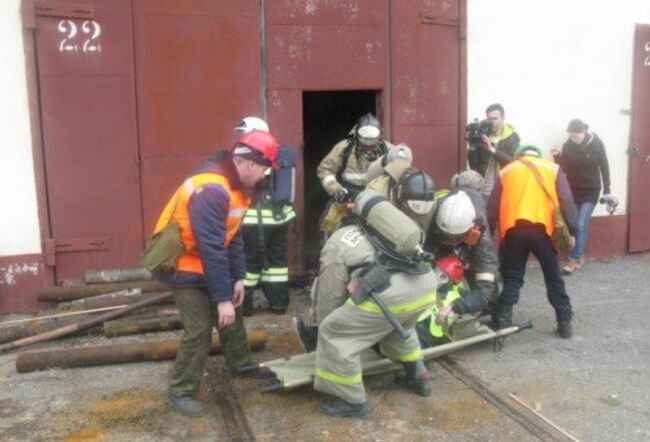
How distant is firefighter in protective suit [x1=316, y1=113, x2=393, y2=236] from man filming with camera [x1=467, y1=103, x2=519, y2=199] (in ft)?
2.99

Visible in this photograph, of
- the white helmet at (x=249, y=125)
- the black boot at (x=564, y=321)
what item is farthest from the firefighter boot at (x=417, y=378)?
the white helmet at (x=249, y=125)

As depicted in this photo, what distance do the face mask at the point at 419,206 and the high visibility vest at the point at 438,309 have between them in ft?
2.79

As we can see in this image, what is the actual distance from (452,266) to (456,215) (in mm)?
587

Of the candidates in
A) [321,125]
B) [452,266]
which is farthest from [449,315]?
[321,125]

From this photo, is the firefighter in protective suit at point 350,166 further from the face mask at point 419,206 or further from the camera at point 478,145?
the face mask at point 419,206

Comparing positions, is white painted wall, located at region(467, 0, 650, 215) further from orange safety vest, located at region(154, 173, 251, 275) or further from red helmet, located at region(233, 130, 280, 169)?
orange safety vest, located at region(154, 173, 251, 275)

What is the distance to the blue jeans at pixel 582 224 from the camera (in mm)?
7609

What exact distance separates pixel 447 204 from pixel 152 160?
3.00 meters

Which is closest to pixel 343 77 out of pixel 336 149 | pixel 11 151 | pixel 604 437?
pixel 336 149

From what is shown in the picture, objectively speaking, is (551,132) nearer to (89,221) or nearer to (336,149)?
(336,149)

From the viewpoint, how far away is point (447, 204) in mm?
4711

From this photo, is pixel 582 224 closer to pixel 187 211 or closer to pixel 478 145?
pixel 478 145

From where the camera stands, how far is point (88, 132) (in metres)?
6.22

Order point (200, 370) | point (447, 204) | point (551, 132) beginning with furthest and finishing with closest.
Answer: point (551, 132)
point (447, 204)
point (200, 370)
